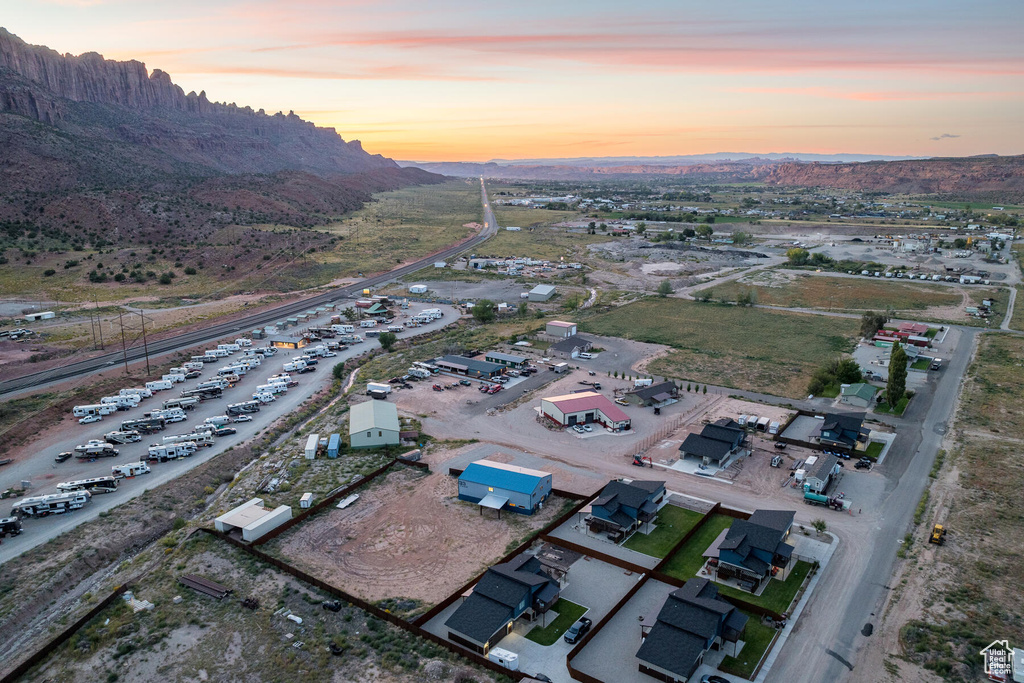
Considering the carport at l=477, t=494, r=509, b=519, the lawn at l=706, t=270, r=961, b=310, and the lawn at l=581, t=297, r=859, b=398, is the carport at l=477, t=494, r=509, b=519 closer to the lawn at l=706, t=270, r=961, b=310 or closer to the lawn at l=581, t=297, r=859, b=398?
the lawn at l=581, t=297, r=859, b=398

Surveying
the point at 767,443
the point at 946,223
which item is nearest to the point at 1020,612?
the point at 767,443

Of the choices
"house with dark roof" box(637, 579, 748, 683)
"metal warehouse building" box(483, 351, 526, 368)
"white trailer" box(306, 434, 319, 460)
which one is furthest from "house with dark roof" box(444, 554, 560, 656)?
"metal warehouse building" box(483, 351, 526, 368)

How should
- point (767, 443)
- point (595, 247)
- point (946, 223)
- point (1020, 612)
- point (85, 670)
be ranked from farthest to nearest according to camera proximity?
point (946, 223) < point (595, 247) < point (767, 443) < point (1020, 612) < point (85, 670)

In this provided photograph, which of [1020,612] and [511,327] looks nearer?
[1020,612]

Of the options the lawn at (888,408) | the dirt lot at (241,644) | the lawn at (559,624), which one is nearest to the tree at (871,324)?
the lawn at (888,408)

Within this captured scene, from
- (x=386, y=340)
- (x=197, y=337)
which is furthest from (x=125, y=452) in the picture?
(x=197, y=337)

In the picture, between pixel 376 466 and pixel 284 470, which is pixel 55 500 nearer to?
pixel 284 470

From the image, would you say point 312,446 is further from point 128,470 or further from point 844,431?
point 844,431
